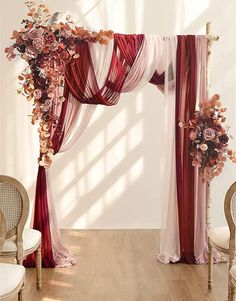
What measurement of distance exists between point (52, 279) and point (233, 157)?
6.81 ft

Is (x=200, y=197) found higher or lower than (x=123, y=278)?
higher

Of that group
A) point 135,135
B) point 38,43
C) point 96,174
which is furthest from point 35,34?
point 96,174

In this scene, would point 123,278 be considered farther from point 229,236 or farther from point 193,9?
point 193,9

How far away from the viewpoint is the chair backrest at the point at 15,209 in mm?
4371

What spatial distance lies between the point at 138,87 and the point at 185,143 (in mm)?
746

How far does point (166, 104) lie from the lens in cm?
552

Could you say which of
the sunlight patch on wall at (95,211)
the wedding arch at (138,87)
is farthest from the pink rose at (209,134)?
the sunlight patch on wall at (95,211)

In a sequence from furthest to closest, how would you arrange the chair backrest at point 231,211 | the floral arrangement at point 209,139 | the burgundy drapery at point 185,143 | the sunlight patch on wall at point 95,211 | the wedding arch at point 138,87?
the sunlight patch on wall at point 95,211 < the burgundy drapery at point 185,143 < the wedding arch at point 138,87 < the floral arrangement at point 209,139 < the chair backrest at point 231,211

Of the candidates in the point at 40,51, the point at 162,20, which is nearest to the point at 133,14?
the point at 162,20

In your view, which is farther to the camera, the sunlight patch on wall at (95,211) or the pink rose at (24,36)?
the sunlight patch on wall at (95,211)

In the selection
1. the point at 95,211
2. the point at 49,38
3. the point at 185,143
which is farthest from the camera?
the point at 95,211

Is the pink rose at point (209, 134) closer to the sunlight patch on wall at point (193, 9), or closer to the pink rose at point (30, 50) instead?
the pink rose at point (30, 50)

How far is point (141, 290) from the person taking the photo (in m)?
4.80

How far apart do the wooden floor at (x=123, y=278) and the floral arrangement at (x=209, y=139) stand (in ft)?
3.27
